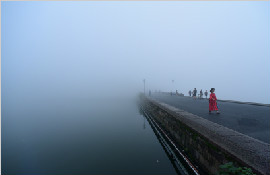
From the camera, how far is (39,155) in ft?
38.3

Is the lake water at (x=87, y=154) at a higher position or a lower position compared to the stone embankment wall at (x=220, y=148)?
lower

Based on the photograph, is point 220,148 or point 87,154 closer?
point 220,148

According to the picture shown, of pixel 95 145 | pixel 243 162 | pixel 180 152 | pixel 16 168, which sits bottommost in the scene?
pixel 16 168

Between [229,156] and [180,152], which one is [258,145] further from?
[180,152]

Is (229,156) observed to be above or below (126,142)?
above

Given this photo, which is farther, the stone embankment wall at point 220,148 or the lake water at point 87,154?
the lake water at point 87,154

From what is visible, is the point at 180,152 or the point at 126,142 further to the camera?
the point at 126,142

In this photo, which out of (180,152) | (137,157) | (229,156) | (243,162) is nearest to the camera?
(243,162)

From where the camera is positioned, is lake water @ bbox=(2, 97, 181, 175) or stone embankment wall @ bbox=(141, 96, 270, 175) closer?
stone embankment wall @ bbox=(141, 96, 270, 175)

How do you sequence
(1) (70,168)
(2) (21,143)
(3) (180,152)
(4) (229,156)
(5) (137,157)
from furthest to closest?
1. (2) (21,143)
2. (5) (137,157)
3. (1) (70,168)
4. (3) (180,152)
5. (4) (229,156)

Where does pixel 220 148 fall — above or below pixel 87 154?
above

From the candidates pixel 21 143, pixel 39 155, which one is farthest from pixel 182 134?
pixel 21 143

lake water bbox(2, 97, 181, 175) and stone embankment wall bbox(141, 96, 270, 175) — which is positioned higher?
stone embankment wall bbox(141, 96, 270, 175)

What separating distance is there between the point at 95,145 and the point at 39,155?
4266 mm
